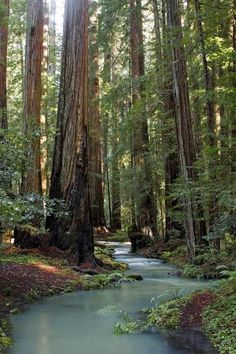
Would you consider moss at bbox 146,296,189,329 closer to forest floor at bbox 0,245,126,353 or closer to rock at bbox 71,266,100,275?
forest floor at bbox 0,245,126,353

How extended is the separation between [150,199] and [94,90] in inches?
322

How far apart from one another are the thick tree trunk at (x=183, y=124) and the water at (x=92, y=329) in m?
2.24

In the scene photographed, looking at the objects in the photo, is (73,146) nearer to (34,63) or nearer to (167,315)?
(34,63)

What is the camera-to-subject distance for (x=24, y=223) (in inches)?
506

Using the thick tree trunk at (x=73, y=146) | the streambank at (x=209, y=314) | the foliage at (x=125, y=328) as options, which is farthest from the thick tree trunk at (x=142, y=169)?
the foliage at (x=125, y=328)

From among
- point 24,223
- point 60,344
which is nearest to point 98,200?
point 24,223

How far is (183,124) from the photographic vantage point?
12.5 metres

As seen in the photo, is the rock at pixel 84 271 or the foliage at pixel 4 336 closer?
the foliage at pixel 4 336

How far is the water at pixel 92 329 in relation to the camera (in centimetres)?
562

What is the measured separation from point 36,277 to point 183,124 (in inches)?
220

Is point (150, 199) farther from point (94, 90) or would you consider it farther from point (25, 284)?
point (25, 284)

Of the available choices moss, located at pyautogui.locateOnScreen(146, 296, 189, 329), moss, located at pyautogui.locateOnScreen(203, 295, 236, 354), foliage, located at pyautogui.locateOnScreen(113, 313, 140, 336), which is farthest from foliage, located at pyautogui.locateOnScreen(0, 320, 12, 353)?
moss, located at pyautogui.locateOnScreen(203, 295, 236, 354)

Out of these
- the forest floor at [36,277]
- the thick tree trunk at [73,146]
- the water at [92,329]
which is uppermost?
the thick tree trunk at [73,146]

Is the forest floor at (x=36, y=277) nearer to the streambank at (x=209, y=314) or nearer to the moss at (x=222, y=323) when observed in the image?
the streambank at (x=209, y=314)
